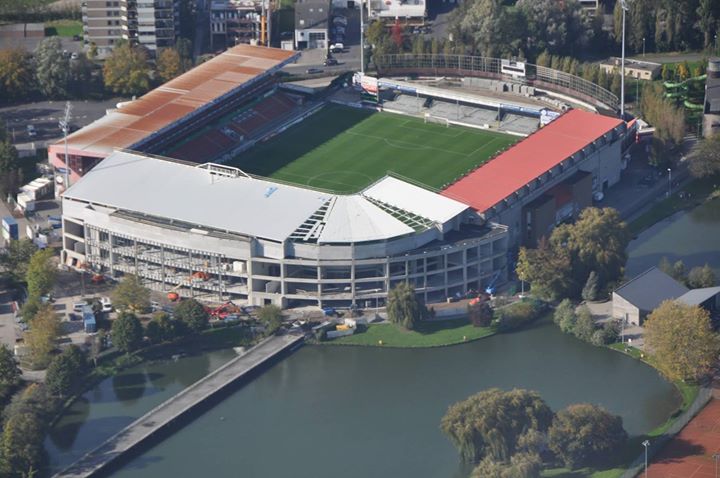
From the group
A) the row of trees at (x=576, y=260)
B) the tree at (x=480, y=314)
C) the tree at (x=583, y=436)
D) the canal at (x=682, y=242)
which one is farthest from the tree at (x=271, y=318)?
the canal at (x=682, y=242)

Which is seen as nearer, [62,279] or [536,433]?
[536,433]

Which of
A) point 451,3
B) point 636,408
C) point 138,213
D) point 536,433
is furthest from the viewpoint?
point 451,3

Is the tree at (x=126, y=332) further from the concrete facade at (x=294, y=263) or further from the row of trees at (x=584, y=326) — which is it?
the row of trees at (x=584, y=326)

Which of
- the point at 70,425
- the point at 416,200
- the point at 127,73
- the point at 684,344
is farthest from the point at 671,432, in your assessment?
the point at 127,73

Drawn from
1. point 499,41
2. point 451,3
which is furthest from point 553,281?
point 451,3

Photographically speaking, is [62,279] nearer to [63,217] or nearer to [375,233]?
[63,217]

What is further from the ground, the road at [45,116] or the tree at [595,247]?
the road at [45,116]
